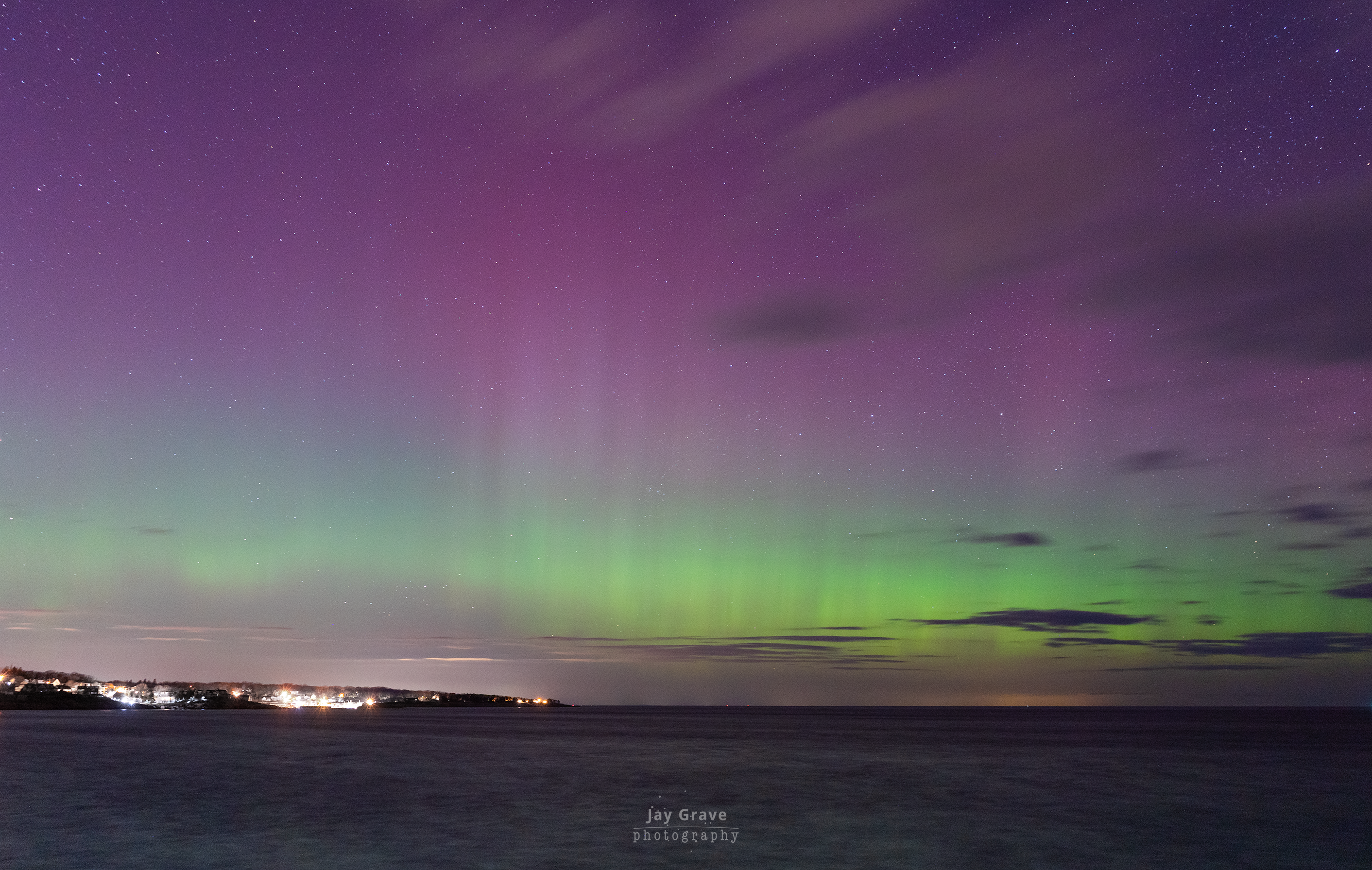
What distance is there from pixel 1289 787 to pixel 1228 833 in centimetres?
3110

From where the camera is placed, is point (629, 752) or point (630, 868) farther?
point (629, 752)

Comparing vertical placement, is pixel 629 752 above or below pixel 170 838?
below

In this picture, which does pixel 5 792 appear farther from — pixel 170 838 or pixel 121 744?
pixel 121 744

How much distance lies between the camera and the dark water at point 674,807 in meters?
37.8

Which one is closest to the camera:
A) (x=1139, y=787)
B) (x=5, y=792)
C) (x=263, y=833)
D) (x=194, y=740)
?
(x=263, y=833)

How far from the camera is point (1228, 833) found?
4678 centimetres

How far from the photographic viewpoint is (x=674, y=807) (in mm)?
54438

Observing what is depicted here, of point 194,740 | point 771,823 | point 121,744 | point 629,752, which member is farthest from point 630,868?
point 194,740

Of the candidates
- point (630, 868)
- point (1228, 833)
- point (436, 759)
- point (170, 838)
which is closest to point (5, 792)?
→ point (170, 838)

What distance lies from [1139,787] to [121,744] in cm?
10752

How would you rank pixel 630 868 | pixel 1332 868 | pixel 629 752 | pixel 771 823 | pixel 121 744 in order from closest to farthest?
pixel 630 868
pixel 1332 868
pixel 771 823
pixel 629 752
pixel 121 744

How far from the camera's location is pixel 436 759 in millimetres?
89750

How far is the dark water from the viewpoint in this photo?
37.8m

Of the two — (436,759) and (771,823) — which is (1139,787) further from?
(436,759)
